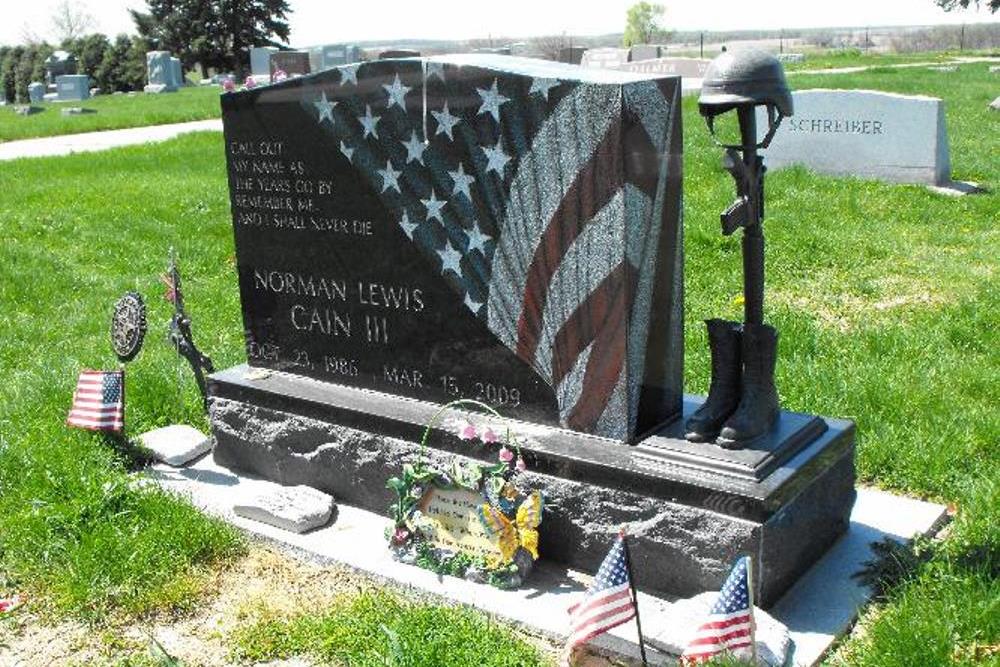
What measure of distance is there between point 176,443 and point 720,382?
2.77 meters

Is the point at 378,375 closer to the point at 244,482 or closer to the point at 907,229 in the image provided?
the point at 244,482

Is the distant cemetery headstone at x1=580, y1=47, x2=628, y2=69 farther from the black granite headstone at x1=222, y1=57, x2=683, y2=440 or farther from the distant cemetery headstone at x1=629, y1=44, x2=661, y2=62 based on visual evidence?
the black granite headstone at x1=222, y1=57, x2=683, y2=440

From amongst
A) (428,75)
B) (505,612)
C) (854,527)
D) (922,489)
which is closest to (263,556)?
(505,612)

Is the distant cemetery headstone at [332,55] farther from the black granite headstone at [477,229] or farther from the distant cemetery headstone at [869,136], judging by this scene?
the black granite headstone at [477,229]

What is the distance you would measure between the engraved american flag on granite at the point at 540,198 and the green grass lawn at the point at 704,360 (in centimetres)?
108

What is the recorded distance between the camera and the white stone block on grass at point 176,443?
533 centimetres

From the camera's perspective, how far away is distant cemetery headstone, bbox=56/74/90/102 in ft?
127

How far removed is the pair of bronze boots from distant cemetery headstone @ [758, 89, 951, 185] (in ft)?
27.0

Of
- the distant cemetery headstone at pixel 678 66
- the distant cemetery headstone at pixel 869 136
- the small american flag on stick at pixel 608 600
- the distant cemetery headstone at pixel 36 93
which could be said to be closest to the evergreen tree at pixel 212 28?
the distant cemetery headstone at pixel 36 93

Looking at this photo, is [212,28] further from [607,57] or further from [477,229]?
[477,229]

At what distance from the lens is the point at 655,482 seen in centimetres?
385

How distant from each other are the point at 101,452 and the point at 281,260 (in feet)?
4.10

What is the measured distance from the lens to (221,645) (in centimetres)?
381

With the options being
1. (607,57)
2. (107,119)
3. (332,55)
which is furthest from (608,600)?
(332,55)
